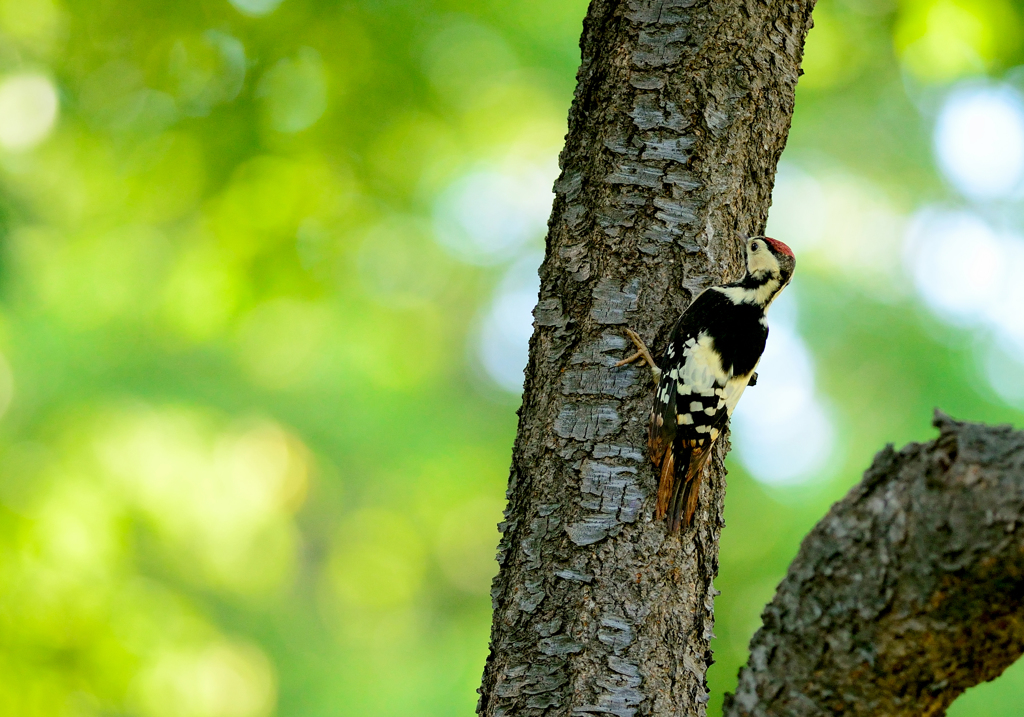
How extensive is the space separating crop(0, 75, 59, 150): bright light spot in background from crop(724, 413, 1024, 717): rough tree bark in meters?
3.74

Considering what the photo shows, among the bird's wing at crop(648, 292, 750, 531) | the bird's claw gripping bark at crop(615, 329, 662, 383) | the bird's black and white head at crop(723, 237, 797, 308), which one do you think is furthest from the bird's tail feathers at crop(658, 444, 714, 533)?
the bird's black and white head at crop(723, 237, 797, 308)

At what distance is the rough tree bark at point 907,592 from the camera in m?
1.17

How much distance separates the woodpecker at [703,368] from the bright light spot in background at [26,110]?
10.2 feet

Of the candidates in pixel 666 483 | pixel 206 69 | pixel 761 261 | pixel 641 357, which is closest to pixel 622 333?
pixel 641 357

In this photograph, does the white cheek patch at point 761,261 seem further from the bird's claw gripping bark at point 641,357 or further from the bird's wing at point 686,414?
the bird's claw gripping bark at point 641,357

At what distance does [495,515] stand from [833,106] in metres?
3.41

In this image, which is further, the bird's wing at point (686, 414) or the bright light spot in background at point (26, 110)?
the bright light spot in background at point (26, 110)

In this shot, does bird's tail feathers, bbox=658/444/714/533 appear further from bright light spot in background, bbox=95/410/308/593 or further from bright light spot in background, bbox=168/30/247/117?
bright light spot in background, bbox=95/410/308/593

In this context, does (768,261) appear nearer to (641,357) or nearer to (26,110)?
(641,357)

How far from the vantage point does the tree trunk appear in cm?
171

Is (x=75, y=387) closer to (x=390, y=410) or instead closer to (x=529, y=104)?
(x=390, y=410)

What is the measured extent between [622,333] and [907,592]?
0.89 metres

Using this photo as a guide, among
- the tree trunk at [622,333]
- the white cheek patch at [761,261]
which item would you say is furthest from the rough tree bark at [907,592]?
the white cheek patch at [761,261]

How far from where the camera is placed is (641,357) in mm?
1912
